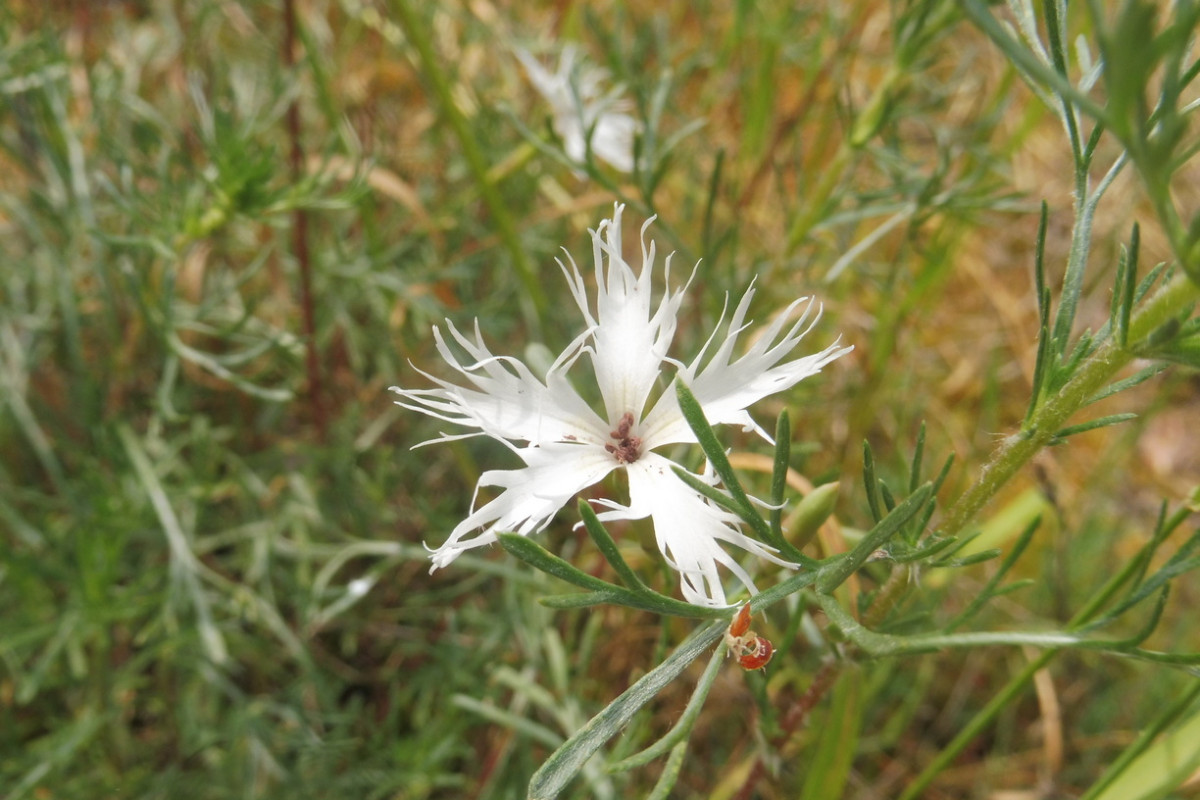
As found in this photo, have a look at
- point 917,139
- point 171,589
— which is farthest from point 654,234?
point 171,589

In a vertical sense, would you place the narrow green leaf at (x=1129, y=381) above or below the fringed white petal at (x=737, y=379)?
below

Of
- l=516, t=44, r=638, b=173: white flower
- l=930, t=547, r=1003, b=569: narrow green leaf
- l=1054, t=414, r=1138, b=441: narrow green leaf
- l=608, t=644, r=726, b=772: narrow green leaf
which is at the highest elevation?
l=516, t=44, r=638, b=173: white flower

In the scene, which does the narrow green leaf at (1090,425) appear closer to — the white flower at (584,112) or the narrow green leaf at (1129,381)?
the narrow green leaf at (1129,381)

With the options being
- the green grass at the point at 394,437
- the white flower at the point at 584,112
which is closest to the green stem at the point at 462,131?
the green grass at the point at 394,437

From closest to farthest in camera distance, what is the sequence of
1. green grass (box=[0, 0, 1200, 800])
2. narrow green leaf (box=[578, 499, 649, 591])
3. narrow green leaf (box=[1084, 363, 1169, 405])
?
1. narrow green leaf (box=[578, 499, 649, 591])
2. narrow green leaf (box=[1084, 363, 1169, 405])
3. green grass (box=[0, 0, 1200, 800])

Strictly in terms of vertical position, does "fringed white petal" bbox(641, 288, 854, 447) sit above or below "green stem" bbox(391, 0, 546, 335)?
below

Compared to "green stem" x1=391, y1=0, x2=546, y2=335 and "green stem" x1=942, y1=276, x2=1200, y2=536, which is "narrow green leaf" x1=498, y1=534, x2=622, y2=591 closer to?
"green stem" x1=942, y1=276, x2=1200, y2=536

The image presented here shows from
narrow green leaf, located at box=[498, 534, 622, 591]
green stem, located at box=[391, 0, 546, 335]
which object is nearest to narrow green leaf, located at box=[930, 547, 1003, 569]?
narrow green leaf, located at box=[498, 534, 622, 591]
